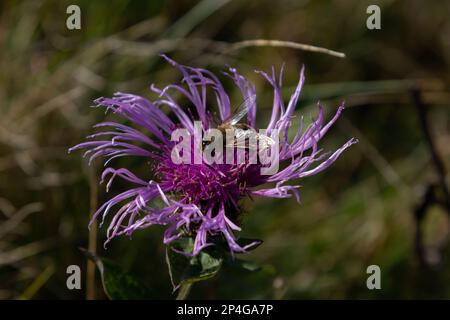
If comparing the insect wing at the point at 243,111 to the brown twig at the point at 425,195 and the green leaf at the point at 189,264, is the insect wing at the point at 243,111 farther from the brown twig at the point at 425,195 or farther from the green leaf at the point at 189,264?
the brown twig at the point at 425,195

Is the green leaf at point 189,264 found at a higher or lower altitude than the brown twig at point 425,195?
lower

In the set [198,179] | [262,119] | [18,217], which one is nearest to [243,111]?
[198,179]

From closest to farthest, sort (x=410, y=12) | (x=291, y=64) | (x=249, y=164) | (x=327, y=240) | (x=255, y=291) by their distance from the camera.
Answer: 1. (x=249, y=164)
2. (x=255, y=291)
3. (x=327, y=240)
4. (x=291, y=64)
5. (x=410, y=12)

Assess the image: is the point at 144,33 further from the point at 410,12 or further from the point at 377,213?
the point at 410,12

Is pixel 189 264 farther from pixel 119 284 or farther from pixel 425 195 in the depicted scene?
pixel 425 195

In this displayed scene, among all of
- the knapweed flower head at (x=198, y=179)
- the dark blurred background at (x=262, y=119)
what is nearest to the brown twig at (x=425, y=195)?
the dark blurred background at (x=262, y=119)

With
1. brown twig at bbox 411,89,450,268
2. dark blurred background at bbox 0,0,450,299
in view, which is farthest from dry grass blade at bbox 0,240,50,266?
brown twig at bbox 411,89,450,268

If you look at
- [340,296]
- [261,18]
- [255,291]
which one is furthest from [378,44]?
[255,291]
